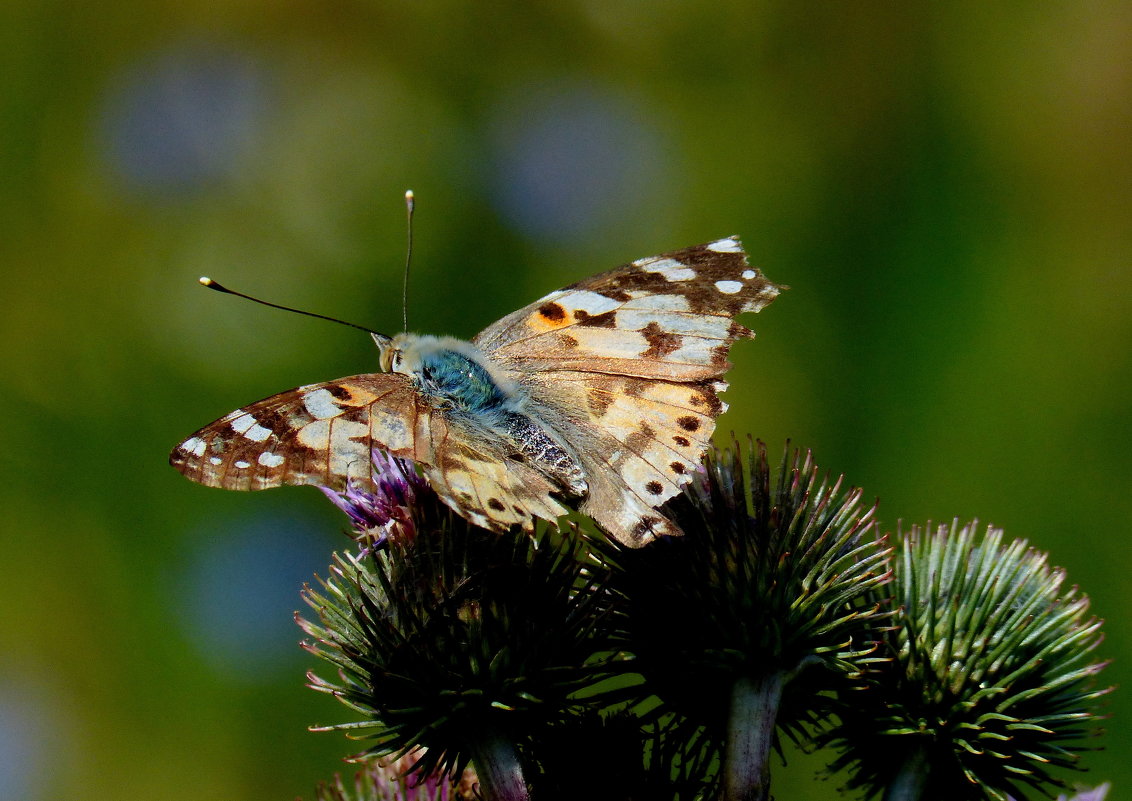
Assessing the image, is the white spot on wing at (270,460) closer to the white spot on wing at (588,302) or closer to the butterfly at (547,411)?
the butterfly at (547,411)

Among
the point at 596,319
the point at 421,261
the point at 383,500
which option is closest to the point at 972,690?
the point at 596,319

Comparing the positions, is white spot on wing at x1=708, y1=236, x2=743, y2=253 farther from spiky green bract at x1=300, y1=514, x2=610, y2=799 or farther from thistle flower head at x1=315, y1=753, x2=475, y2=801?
thistle flower head at x1=315, y1=753, x2=475, y2=801

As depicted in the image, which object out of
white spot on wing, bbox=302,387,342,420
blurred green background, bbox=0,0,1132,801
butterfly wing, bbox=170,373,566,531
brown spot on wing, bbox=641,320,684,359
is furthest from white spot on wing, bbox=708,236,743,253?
blurred green background, bbox=0,0,1132,801

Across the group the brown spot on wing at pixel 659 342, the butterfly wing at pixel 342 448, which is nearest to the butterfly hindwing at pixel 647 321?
the brown spot on wing at pixel 659 342

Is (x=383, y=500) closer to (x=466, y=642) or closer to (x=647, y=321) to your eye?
(x=466, y=642)

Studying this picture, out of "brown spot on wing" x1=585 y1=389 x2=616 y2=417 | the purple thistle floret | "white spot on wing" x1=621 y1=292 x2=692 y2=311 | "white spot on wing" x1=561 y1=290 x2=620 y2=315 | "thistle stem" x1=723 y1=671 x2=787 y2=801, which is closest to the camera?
"thistle stem" x1=723 y1=671 x2=787 y2=801

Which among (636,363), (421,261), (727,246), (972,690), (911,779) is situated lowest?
(911,779)

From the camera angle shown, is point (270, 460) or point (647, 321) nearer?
point (270, 460)
